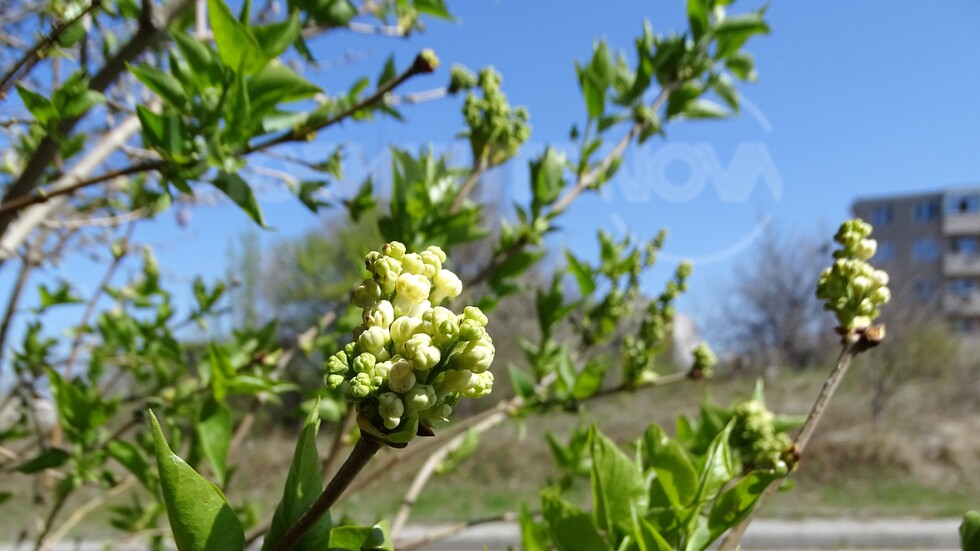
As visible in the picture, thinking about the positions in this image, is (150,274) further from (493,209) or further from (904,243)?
(904,243)

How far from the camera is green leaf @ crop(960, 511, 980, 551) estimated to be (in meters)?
0.52

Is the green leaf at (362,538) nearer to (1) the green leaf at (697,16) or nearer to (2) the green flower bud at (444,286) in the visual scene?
(2) the green flower bud at (444,286)

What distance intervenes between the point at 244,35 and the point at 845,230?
0.61m

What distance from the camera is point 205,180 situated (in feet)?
2.70

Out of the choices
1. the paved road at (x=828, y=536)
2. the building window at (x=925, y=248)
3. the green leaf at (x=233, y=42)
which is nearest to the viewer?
the green leaf at (x=233, y=42)

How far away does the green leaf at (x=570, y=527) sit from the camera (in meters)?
0.61

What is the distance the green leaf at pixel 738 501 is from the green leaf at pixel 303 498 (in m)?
0.31

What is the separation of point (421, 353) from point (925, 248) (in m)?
32.1

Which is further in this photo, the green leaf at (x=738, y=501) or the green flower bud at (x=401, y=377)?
the green leaf at (x=738, y=501)

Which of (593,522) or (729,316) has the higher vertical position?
(593,522)

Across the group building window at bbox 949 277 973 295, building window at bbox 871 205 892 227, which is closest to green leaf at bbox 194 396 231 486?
building window at bbox 871 205 892 227

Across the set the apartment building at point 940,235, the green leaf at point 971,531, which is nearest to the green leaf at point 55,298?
the green leaf at point 971,531

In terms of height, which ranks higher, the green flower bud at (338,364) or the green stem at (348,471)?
the green flower bud at (338,364)

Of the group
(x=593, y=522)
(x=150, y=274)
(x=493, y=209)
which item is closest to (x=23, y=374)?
(x=150, y=274)
